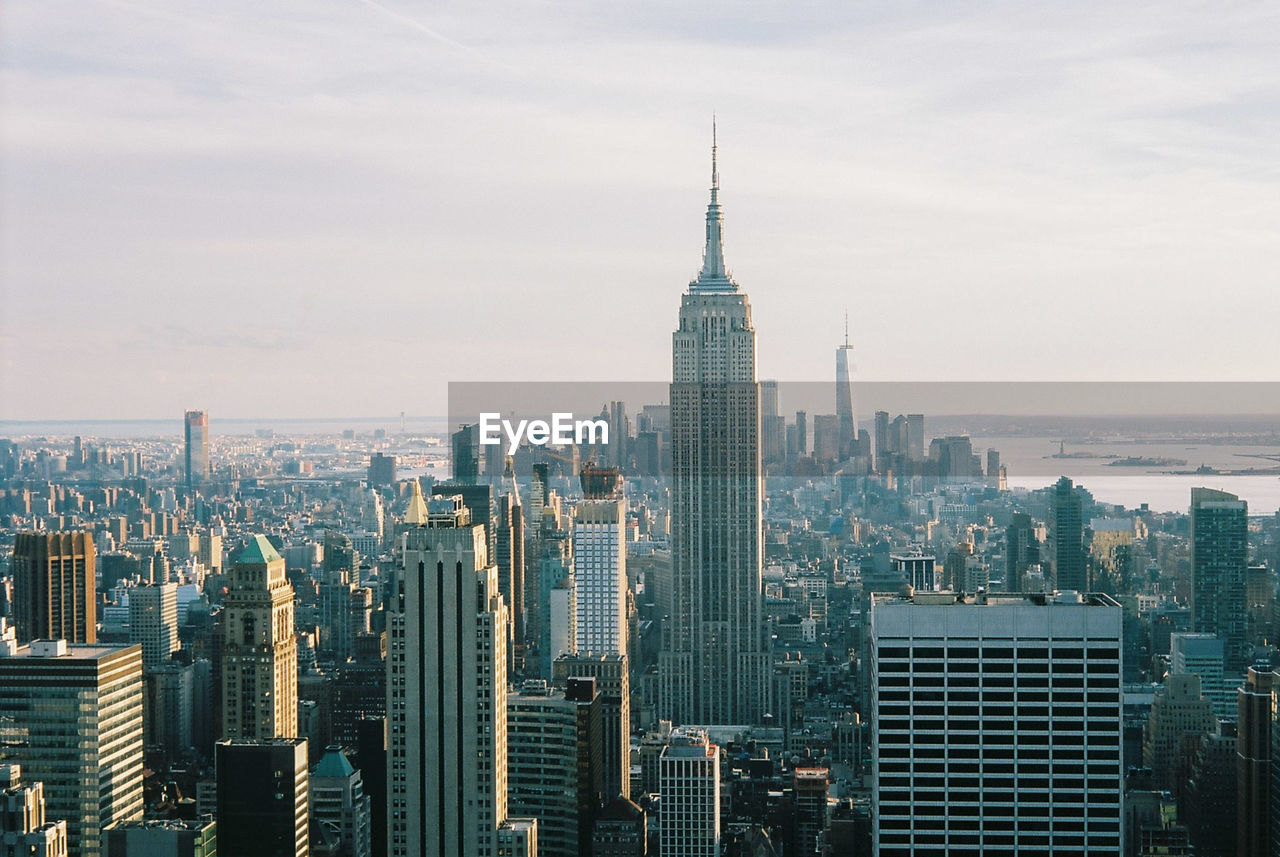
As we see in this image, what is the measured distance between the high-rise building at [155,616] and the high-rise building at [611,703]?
274cm

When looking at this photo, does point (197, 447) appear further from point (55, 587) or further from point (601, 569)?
point (601, 569)

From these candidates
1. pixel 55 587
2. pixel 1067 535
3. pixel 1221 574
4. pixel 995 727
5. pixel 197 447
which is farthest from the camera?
pixel 1221 574

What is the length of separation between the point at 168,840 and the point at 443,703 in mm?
1636

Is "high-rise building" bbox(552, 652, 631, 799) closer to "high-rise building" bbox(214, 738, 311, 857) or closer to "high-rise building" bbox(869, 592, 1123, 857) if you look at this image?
"high-rise building" bbox(214, 738, 311, 857)

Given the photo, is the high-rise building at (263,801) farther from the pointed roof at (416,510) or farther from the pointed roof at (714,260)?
the pointed roof at (714,260)

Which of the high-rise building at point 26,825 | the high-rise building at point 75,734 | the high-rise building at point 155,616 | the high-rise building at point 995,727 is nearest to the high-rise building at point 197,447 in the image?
the high-rise building at point 155,616

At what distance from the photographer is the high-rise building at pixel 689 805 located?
10211mm

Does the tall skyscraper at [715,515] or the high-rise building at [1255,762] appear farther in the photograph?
the tall skyscraper at [715,515]

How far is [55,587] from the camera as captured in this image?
34.1ft

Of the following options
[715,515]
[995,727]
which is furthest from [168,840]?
[715,515]

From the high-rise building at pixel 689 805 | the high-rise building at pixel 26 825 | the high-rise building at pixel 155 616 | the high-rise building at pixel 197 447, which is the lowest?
the high-rise building at pixel 689 805

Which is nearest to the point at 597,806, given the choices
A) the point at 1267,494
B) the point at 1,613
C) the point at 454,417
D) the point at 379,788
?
the point at 379,788

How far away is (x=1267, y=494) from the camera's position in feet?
29.1

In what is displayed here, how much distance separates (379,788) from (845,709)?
438 cm
